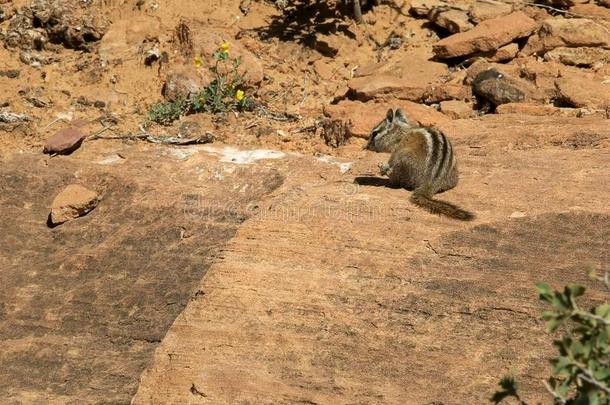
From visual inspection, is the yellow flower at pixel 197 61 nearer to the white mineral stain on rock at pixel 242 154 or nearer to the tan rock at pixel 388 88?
the white mineral stain on rock at pixel 242 154

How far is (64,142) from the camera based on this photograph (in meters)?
7.56

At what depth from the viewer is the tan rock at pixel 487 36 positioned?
869cm

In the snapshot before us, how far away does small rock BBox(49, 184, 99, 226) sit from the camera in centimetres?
673

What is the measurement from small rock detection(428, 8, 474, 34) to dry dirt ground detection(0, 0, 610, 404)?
6.62 ft

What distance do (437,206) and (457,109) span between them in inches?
92.8

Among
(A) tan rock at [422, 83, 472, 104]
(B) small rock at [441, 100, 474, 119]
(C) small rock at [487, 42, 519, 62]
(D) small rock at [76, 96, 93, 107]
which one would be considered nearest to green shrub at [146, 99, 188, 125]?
(D) small rock at [76, 96, 93, 107]

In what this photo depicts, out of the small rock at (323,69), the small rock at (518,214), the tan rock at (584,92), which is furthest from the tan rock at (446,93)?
the small rock at (518,214)

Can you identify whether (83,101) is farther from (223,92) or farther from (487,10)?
(487,10)

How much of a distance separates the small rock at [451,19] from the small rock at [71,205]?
14.8 feet

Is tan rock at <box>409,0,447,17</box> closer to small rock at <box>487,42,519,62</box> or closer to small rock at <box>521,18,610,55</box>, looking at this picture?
small rock at <box>487,42,519,62</box>

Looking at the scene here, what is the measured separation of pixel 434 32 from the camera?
31.1ft

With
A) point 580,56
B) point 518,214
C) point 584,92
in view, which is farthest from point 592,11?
point 518,214

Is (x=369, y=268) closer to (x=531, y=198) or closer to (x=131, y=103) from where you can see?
(x=531, y=198)

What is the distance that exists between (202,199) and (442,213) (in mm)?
1891
